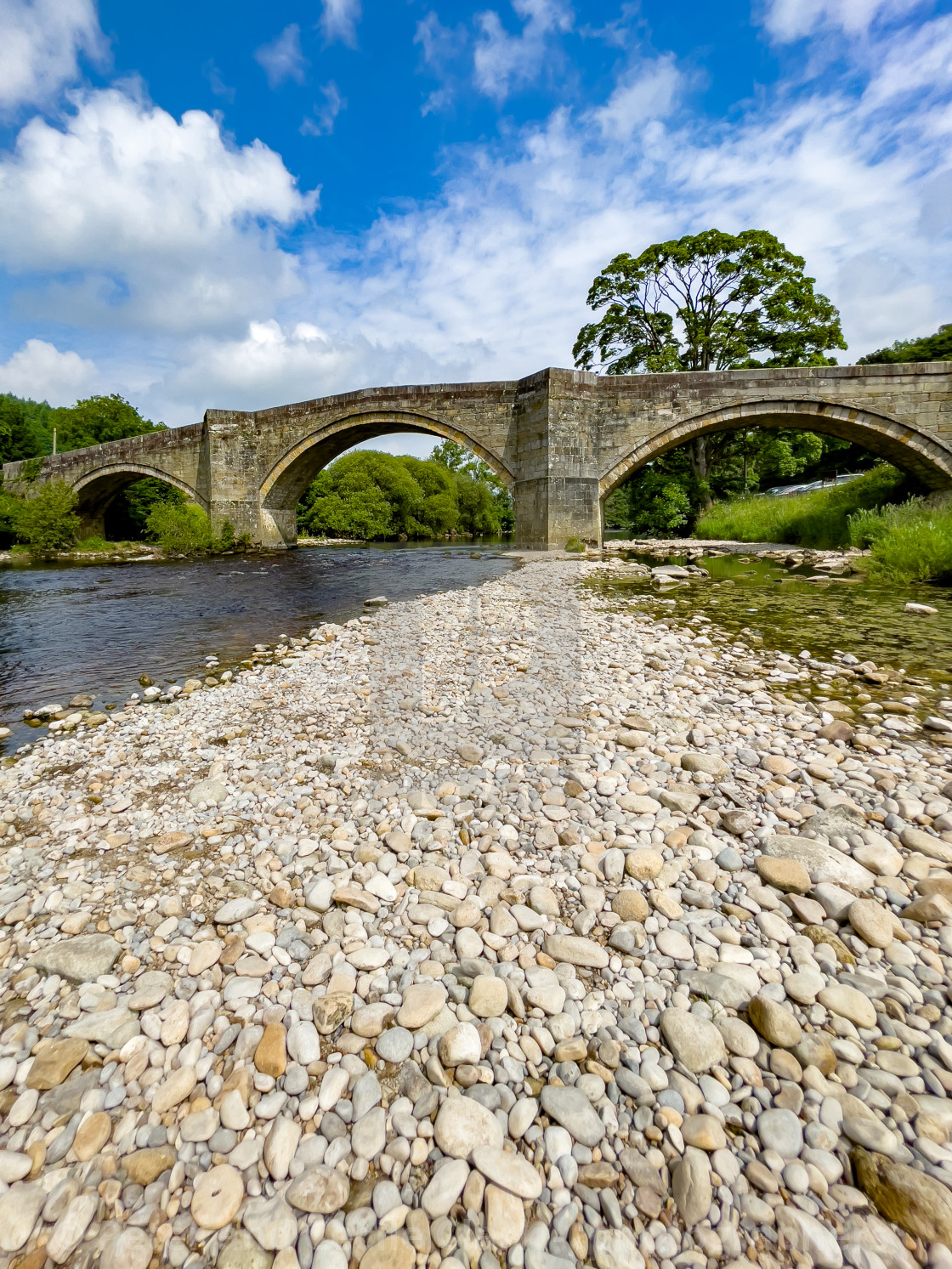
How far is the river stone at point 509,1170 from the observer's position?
1105 millimetres

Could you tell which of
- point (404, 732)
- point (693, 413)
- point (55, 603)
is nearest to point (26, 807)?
point (404, 732)

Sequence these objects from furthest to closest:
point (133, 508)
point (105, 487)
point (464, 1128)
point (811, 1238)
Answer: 1. point (133, 508)
2. point (105, 487)
3. point (464, 1128)
4. point (811, 1238)

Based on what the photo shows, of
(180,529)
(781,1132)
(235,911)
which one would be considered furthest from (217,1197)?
(180,529)

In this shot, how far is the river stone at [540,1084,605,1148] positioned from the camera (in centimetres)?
120

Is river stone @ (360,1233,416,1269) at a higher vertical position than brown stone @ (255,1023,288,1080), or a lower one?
lower

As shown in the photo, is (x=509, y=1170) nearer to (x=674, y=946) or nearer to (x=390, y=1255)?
(x=390, y=1255)

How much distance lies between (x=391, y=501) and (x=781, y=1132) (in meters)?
41.6

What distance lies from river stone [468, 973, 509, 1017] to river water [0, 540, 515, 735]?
146 inches

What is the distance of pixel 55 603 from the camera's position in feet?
31.7

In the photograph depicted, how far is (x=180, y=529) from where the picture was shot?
20.6 metres

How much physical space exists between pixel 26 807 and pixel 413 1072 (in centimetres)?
254

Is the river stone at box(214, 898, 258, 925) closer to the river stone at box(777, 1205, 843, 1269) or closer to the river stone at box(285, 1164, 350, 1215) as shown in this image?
the river stone at box(285, 1164, 350, 1215)

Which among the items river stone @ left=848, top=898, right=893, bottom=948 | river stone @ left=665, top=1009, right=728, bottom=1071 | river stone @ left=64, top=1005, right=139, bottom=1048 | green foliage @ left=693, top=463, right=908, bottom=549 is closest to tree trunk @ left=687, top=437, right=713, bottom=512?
green foliage @ left=693, top=463, right=908, bottom=549

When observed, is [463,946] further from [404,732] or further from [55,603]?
[55,603]
